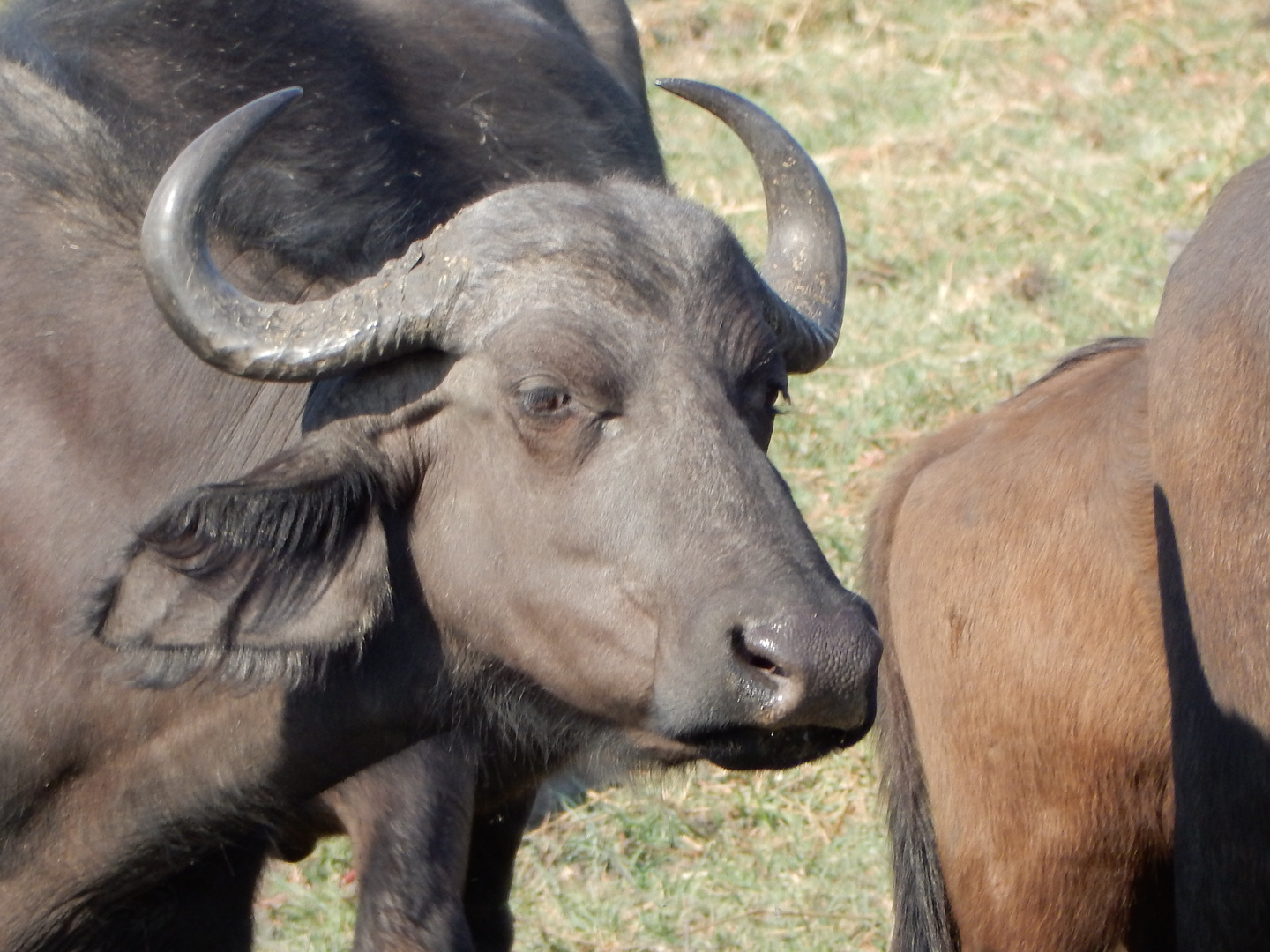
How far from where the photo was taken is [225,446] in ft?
11.6

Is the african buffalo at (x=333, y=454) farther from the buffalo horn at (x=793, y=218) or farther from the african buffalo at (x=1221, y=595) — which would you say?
the african buffalo at (x=1221, y=595)

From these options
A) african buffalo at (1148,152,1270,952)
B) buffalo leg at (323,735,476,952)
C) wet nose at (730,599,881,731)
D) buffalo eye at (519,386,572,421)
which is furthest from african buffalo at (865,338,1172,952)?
buffalo eye at (519,386,572,421)

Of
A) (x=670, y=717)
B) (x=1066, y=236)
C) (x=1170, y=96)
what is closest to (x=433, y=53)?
(x=670, y=717)

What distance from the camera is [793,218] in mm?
3881

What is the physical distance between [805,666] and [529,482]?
66 centimetres

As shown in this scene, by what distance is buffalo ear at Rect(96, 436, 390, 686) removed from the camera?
3.19m

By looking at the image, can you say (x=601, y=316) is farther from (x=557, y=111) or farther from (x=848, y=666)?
(x=557, y=111)

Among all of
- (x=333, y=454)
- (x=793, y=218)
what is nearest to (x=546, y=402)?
(x=333, y=454)

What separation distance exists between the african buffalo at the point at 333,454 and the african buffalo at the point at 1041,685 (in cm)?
65

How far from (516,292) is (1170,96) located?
27.6ft

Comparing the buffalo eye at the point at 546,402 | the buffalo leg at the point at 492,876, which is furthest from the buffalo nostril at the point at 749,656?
the buffalo leg at the point at 492,876

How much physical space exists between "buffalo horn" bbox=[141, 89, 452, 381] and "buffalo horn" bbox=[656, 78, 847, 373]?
2.90ft

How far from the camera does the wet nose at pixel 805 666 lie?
2.81m

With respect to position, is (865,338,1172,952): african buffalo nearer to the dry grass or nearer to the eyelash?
the dry grass
